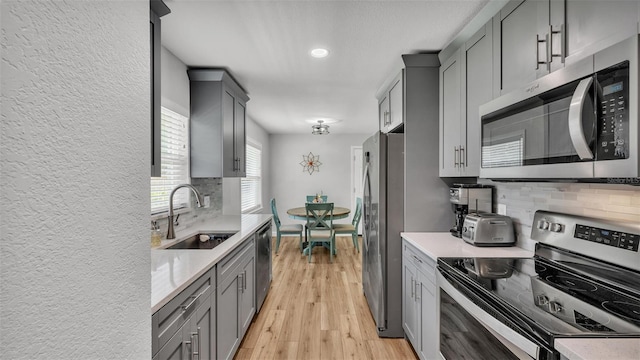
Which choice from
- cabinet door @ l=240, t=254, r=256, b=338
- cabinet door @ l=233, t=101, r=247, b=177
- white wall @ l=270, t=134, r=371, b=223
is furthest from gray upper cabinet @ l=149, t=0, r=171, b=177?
white wall @ l=270, t=134, r=371, b=223

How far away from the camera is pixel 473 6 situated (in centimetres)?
177

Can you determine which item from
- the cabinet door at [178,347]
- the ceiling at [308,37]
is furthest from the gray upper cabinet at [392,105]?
the cabinet door at [178,347]

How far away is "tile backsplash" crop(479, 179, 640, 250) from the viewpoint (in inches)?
50.3

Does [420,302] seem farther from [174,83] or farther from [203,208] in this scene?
[174,83]

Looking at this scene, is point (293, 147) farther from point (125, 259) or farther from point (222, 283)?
point (125, 259)

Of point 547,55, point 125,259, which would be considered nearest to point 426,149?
point 547,55

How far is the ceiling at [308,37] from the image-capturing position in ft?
5.82

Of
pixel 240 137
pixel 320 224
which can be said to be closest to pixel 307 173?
pixel 320 224

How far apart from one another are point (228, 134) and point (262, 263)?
1.31 meters

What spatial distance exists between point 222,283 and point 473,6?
2.23 metres

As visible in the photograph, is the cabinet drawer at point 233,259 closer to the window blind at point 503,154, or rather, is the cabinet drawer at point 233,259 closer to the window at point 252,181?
the window blind at point 503,154

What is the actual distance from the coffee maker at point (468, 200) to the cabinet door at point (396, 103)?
0.77 meters

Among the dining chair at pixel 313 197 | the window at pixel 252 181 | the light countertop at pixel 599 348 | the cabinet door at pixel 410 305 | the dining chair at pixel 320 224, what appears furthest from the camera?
the dining chair at pixel 313 197

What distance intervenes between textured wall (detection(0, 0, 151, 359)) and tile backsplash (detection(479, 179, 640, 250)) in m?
1.79
